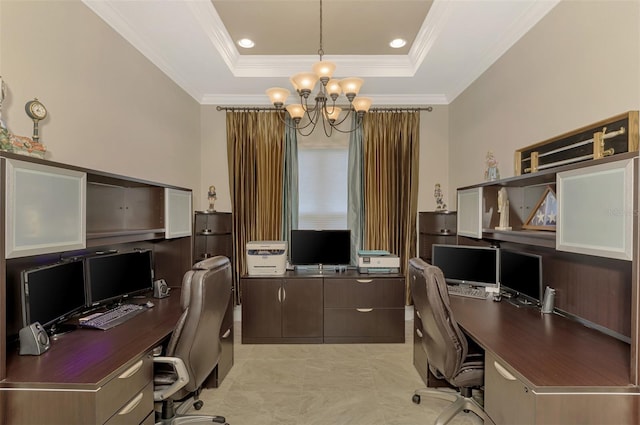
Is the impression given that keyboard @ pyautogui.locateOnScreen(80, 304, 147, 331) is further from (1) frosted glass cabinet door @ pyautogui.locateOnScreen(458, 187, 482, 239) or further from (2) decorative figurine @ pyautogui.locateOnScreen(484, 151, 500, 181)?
(2) decorative figurine @ pyautogui.locateOnScreen(484, 151, 500, 181)

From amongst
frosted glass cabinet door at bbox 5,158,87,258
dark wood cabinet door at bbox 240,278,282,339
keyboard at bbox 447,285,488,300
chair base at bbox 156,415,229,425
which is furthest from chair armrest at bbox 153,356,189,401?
keyboard at bbox 447,285,488,300

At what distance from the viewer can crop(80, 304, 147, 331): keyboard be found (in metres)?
1.91

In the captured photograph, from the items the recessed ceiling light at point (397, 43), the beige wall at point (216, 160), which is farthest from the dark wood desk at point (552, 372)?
the beige wall at point (216, 160)

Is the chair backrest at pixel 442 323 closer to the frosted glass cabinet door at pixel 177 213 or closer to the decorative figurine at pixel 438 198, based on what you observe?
the frosted glass cabinet door at pixel 177 213

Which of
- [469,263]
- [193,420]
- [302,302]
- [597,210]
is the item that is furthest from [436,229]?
[193,420]

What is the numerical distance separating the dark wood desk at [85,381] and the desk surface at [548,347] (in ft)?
5.74

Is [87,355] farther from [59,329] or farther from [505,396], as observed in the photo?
[505,396]

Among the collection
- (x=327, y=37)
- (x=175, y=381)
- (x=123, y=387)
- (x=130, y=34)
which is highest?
(x=327, y=37)

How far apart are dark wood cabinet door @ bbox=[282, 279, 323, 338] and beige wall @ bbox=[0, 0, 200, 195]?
174 centimetres

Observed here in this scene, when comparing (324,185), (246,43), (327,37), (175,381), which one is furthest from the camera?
(324,185)

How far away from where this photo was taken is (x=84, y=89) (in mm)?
2189

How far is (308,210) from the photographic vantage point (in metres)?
4.31

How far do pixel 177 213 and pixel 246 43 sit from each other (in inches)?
71.7

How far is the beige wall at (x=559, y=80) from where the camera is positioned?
1.74 metres
